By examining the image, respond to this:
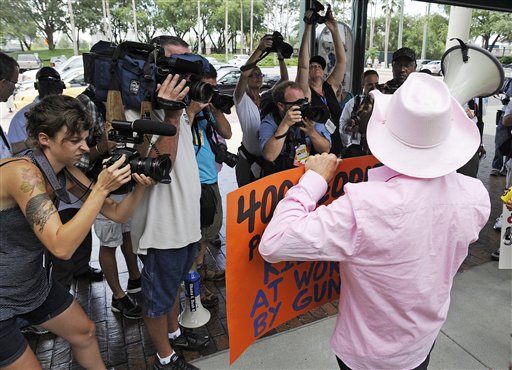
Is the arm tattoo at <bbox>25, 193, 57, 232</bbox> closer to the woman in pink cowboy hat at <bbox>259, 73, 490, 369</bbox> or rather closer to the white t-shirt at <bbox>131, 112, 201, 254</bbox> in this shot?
the white t-shirt at <bbox>131, 112, 201, 254</bbox>

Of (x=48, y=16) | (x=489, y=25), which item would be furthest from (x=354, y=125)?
(x=489, y=25)

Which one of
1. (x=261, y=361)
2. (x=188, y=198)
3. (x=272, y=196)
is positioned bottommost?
(x=261, y=361)

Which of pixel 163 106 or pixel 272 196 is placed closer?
pixel 272 196

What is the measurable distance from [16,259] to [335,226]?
4.17ft

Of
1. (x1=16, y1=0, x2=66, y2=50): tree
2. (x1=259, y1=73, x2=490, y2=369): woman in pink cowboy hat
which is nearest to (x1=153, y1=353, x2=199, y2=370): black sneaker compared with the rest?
(x1=259, y1=73, x2=490, y2=369): woman in pink cowboy hat

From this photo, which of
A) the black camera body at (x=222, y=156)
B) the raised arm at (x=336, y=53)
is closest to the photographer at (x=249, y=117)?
the black camera body at (x=222, y=156)

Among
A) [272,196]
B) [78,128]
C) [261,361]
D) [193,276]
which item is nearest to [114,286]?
[193,276]

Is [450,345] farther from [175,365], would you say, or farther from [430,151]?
[430,151]

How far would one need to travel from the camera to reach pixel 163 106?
163cm

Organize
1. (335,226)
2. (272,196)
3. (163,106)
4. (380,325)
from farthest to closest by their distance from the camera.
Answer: (163,106), (272,196), (380,325), (335,226)

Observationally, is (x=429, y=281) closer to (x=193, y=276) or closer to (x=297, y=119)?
(x=297, y=119)

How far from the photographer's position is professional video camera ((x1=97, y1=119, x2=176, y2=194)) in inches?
58.6

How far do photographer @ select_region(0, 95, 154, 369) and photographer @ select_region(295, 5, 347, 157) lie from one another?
83.6 inches

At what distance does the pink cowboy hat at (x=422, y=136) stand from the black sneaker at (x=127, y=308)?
7.36 ft
